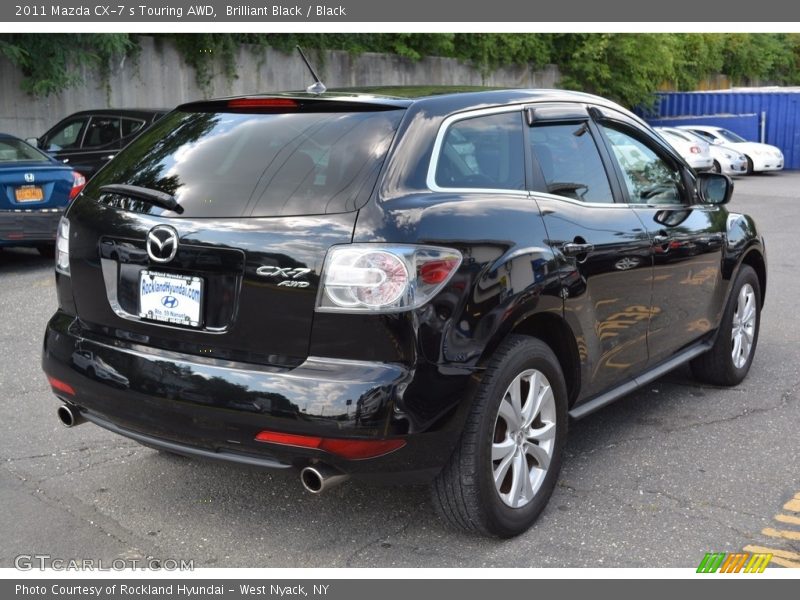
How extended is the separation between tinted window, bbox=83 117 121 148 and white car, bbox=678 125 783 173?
62.1 feet

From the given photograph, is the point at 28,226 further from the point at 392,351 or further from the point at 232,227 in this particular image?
the point at 392,351

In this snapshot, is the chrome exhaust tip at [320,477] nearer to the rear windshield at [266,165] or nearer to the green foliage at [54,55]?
the rear windshield at [266,165]

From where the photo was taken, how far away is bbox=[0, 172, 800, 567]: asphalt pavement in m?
3.76

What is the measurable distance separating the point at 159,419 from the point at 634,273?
2270mm

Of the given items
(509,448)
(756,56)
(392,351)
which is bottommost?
(509,448)

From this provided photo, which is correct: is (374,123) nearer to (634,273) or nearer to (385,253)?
(385,253)

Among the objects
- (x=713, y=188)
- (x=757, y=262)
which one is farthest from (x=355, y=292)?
(x=757, y=262)

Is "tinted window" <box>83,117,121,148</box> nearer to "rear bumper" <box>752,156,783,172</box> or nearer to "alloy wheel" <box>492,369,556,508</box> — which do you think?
"alloy wheel" <box>492,369,556,508</box>

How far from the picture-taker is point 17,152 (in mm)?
10789

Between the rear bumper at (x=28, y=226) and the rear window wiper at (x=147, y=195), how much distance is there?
6.56 metres

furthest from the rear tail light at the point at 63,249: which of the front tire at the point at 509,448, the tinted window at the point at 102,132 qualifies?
the tinted window at the point at 102,132

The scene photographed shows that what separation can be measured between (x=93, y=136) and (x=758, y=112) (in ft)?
85.1

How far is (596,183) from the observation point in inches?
179
